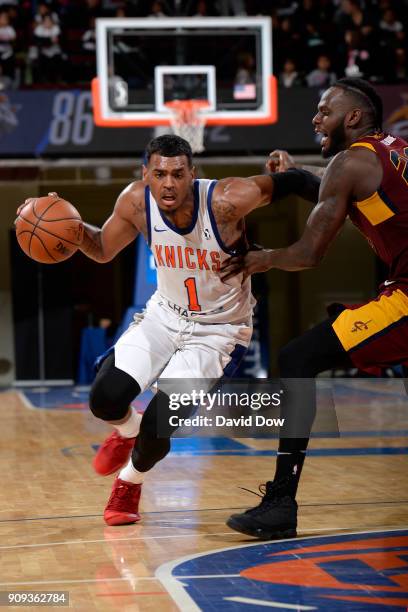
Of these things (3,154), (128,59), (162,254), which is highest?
(128,59)

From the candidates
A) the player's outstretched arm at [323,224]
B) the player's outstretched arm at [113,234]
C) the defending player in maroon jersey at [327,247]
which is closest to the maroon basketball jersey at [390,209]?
the defending player in maroon jersey at [327,247]

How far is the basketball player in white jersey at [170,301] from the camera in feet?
16.1

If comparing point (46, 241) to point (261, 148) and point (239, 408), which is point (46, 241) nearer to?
point (239, 408)

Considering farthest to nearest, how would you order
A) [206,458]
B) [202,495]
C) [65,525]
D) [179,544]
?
[206,458] → [202,495] → [65,525] → [179,544]

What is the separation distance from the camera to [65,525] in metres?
4.91

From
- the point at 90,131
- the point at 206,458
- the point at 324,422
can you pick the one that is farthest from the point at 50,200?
the point at 90,131

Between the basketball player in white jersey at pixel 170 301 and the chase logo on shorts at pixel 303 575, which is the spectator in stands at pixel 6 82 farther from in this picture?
the chase logo on shorts at pixel 303 575

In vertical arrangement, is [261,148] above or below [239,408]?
above

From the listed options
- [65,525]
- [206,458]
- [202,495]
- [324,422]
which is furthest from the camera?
[206,458]

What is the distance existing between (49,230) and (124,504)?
1471 mm

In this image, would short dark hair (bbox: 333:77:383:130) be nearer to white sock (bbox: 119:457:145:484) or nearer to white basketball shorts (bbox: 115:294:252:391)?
white basketball shorts (bbox: 115:294:252:391)

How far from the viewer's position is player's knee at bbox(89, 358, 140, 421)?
4867 mm

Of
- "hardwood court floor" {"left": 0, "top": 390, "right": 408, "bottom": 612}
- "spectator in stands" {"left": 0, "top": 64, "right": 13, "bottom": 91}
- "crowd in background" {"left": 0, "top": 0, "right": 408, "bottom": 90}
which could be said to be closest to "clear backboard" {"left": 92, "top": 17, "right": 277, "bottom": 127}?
"crowd in background" {"left": 0, "top": 0, "right": 408, "bottom": 90}

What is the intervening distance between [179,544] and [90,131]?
10.5 meters
